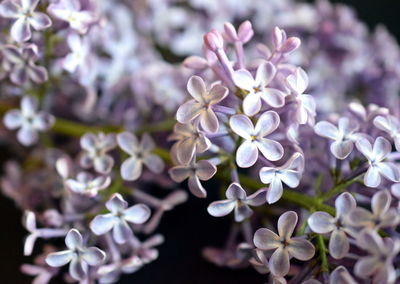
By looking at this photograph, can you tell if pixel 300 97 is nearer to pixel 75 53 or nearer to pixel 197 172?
pixel 197 172

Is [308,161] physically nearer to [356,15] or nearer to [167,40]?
[167,40]

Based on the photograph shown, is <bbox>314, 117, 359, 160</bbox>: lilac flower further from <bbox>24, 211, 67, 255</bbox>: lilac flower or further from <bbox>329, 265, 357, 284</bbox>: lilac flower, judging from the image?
<bbox>24, 211, 67, 255</bbox>: lilac flower

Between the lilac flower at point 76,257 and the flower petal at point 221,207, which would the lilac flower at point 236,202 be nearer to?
the flower petal at point 221,207

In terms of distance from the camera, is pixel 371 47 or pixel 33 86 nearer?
pixel 33 86

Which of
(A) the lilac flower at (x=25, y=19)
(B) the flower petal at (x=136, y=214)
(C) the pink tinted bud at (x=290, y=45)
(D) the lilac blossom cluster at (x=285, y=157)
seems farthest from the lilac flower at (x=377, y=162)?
(A) the lilac flower at (x=25, y=19)

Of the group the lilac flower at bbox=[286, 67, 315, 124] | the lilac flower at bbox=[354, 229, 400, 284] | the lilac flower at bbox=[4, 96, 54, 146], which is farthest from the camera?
the lilac flower at bbox=[4, 96, 54, 146]

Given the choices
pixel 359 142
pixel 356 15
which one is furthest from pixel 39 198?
pixel 356 15

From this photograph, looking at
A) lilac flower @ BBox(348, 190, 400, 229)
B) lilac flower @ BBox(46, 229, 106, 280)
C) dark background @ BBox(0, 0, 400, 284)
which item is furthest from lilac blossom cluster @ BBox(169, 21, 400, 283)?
dark background @ BBox(0, 0, 400, 284)
